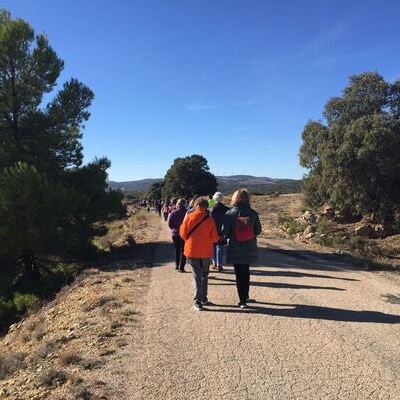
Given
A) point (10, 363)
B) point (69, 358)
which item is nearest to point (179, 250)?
point (10, 363)

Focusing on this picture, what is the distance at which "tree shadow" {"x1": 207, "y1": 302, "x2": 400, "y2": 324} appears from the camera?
789cm

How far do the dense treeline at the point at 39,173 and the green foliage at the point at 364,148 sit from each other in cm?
1036

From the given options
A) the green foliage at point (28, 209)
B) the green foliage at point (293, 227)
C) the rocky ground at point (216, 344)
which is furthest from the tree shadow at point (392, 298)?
the green foliage at point (293, 227)

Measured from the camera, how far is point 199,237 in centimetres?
862

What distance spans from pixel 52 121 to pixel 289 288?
16328 mm

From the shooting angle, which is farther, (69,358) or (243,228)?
(243,228)

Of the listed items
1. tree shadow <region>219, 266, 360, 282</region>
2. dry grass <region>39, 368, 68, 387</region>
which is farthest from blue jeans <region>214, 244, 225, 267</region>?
dry grass <region>39, 368, 68, 387</region>

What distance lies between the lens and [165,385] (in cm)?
552

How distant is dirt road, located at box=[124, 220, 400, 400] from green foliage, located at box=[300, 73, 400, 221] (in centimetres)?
1113

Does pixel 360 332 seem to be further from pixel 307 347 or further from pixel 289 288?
pixel 289 288

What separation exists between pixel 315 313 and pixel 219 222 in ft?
12.1

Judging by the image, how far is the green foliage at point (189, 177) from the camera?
64.6m

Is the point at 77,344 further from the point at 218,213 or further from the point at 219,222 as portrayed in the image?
the point at 218,213

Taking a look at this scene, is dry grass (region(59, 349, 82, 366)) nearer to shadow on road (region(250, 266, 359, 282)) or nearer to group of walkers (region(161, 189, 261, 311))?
group of walkers (region(161, 189, 261, 311))
